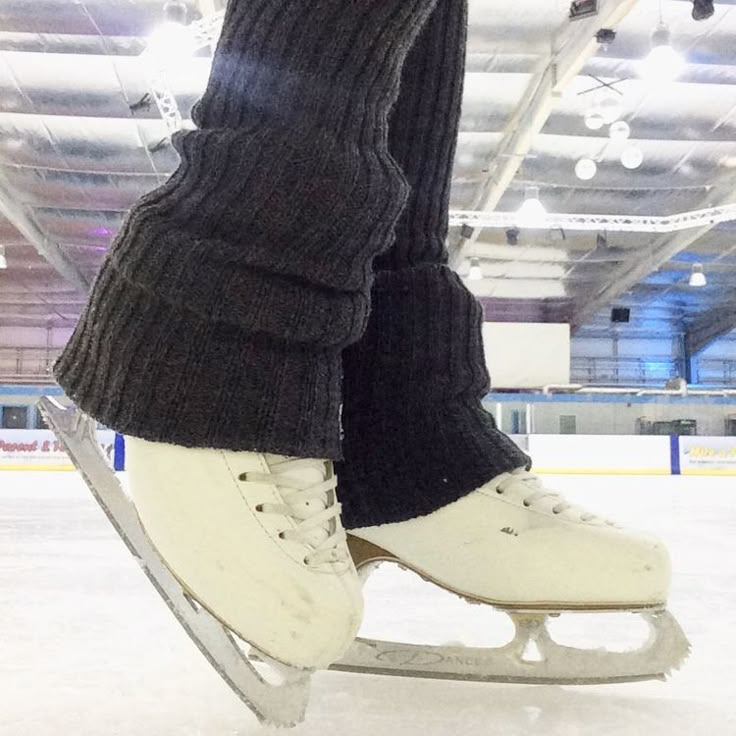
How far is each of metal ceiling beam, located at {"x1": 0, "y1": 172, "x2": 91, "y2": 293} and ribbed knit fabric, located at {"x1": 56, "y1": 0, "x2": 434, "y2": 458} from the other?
548 cm

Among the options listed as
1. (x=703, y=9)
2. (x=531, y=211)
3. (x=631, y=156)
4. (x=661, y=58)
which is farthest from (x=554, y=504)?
(x=531, y=211)

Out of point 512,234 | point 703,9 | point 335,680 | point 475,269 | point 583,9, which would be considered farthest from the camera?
point 475,269

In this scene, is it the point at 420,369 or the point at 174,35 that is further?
the point at 174,35

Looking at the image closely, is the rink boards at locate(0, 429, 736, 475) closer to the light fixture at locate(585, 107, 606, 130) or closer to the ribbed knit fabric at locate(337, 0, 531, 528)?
the light fixture at locate(585, 107, 606, 130)

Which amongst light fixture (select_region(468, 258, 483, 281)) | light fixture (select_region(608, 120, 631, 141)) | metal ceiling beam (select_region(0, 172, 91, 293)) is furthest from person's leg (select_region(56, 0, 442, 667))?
light fixture (select_region(468, 258, 483, 281))

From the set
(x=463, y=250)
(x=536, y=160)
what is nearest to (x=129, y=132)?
(x=536, y=160)

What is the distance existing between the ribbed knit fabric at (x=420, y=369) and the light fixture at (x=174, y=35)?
3.29 meters

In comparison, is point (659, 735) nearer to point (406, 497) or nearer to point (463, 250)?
point (406, 497)

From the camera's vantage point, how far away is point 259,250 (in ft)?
1.34

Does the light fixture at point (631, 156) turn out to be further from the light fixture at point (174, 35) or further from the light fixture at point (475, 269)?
the light fixture at point (475, 269)

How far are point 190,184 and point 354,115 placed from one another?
0.33 ft

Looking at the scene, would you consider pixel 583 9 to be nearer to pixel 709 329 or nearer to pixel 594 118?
pixel 594 118

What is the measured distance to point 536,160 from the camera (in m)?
5.69

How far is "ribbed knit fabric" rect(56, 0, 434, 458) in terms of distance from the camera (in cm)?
41
